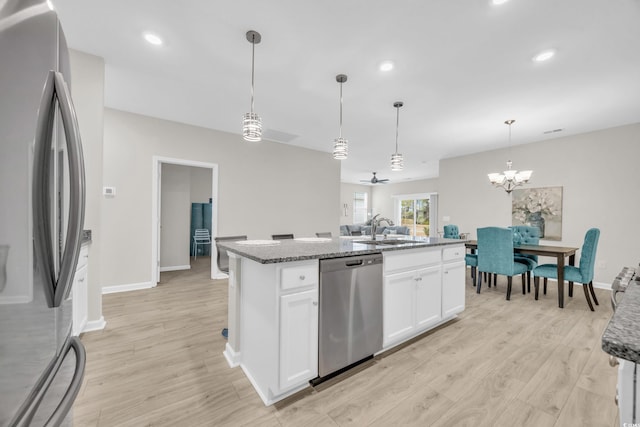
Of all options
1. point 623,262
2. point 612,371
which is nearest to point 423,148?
point 623,262

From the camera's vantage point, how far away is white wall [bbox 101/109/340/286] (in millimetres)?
3721

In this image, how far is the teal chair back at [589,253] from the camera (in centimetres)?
315

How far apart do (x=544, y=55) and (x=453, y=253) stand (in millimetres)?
2014

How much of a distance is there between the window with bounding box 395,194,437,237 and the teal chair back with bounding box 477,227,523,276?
20.3 feet

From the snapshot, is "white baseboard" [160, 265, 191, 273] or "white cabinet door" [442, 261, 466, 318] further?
"white baseboard" [160, 265, 191, 273]

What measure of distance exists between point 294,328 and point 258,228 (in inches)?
142

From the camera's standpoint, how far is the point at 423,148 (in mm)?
5645

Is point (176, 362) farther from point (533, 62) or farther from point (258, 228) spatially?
point (533, 62)

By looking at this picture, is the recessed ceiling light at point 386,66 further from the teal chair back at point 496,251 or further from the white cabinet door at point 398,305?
the teal chair back at point 496,251

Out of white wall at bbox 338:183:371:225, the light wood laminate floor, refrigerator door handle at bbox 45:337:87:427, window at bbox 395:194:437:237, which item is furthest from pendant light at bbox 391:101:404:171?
white wall at bbox 338:183:371:225

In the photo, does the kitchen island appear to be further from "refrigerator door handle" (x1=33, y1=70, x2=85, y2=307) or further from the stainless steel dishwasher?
"refrigerator door handle" (x1=33, y1=70, x2=85, y2=307)

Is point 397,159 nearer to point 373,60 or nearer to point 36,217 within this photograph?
point 373,60

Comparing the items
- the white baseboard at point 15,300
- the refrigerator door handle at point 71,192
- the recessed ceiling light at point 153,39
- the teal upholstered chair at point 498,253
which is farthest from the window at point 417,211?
the white baseboard at point 15,300

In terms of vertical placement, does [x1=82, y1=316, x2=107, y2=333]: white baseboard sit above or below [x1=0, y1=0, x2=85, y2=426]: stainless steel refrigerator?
below
